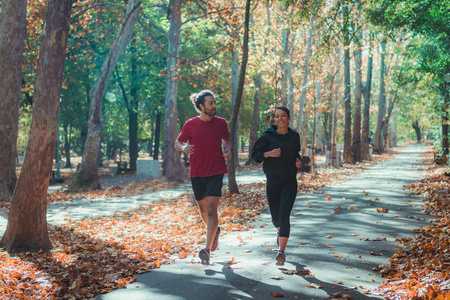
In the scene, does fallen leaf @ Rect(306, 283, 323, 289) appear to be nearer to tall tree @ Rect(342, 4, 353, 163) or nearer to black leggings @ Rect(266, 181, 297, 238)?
black leggings @ Rect(266, 181, 297, 238)

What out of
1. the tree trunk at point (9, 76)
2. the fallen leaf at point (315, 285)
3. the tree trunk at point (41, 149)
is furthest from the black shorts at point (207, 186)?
the tree trunk at point (9, 76)

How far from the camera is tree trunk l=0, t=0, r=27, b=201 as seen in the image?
14.3m

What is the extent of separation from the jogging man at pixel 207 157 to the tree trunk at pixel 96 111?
13633 millimetres

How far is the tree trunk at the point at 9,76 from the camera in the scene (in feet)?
46.9

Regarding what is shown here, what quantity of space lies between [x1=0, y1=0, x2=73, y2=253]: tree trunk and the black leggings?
3400 mm

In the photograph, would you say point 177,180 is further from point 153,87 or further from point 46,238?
point 46,238

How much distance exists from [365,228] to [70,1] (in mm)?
6341

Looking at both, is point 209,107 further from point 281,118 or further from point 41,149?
point 41,149

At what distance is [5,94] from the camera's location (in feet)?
48.0

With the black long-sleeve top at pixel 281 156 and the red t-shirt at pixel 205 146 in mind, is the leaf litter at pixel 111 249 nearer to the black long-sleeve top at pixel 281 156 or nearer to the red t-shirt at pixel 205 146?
the red t-shirt at pixel 205 146

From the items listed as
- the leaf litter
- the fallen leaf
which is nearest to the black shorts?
the leaf litter

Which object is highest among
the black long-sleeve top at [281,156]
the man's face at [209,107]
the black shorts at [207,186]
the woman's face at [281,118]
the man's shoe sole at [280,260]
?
the man's face at [209,107]

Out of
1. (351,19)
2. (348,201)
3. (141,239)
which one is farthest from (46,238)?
(351,19)

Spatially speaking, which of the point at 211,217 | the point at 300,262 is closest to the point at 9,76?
the point at 211,217
